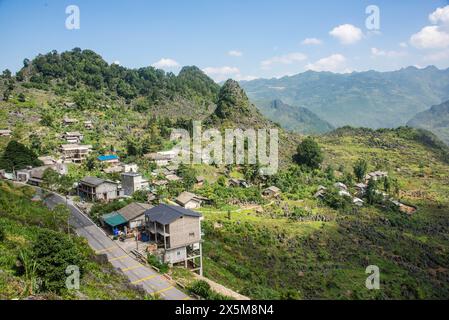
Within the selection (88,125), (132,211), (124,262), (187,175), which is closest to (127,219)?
(132,211)

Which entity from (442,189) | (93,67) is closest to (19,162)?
(93,67)

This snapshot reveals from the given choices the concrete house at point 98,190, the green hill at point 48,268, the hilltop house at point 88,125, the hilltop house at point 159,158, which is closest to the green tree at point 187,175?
the hilltop house at point 159,158

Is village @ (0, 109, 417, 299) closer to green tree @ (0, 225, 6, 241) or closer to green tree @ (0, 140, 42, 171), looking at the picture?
green tree @ (0, 140, 42, 171)

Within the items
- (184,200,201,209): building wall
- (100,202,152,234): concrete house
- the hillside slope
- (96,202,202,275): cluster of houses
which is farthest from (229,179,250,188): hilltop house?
(96,202,202,275): cluster of houses

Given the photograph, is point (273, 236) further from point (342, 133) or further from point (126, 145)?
point (342, 133)

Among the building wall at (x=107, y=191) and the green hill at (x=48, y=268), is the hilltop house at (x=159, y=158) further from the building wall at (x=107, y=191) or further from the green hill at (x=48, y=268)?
the green hill at (x=48, y=268)

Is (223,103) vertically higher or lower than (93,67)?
lower
